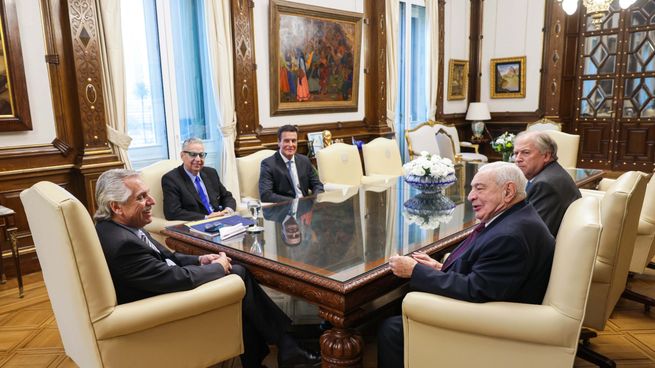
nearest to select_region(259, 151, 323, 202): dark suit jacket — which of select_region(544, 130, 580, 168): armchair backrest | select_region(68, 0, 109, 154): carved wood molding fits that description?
select_region(68, 0, 109, 154): carved wood molding

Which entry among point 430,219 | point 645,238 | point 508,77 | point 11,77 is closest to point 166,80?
point 11,77

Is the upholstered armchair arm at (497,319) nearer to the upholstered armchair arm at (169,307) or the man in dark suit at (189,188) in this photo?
the upholstered armchair arm at (169,307)

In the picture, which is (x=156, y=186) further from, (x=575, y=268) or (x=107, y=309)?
(x=575, y=268)

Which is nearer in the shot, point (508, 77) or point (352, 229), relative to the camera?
point (352, 229)

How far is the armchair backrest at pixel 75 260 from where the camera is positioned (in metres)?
1.54

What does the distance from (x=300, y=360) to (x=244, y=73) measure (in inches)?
133

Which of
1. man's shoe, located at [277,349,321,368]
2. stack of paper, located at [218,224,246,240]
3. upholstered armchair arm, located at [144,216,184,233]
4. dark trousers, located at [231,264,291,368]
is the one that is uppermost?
stack of paper, located at [218,224,246,240]

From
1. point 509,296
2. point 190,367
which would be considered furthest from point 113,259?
point 509,296

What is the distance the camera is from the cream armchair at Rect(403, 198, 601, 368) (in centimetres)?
148

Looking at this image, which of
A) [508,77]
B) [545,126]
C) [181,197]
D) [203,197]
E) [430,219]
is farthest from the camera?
[508,77]

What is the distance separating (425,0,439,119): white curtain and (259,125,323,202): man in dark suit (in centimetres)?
398

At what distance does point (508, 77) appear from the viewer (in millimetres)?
7762

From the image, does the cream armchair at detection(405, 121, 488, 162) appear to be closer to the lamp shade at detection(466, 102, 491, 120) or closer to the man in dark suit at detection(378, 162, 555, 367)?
the lamp shade at detection(466, 102, 491, 120)

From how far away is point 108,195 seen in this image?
180 cm
